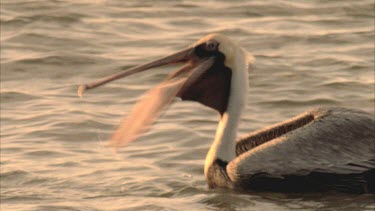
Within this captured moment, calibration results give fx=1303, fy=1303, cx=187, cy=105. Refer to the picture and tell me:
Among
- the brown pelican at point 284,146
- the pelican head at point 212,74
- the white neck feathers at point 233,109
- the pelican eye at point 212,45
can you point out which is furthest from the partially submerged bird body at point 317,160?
the pelican eye at point 212,45

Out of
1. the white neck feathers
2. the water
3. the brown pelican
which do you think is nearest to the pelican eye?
the brown pelican

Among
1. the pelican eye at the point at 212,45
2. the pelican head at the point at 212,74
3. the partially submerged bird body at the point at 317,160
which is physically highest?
the pelican eye at the point at 212,45

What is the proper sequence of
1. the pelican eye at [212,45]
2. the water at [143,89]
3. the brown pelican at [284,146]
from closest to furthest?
1. the brown pelican at [284,146]
2. the water at [143,89]
3. the pelican eye at [212,45]

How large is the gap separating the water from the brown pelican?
0.37 feet

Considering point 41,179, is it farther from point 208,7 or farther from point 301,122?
point 208,7

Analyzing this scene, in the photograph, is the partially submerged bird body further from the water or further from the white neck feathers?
the white neck feathers

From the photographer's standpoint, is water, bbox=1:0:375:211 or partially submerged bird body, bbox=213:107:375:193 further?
water, bbox=1:0:375:211

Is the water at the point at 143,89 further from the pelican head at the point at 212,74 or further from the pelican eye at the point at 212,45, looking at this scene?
the pelican eye at the point at 212,45

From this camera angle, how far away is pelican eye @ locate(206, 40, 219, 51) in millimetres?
9500

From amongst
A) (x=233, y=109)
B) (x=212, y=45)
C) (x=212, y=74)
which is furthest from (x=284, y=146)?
(x=212, y=45)

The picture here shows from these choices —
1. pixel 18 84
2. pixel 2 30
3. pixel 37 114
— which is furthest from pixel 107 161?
pixel 2 30

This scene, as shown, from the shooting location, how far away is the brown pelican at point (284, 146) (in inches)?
357

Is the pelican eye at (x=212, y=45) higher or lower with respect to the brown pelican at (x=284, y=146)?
higher

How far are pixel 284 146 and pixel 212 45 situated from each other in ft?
3.16
